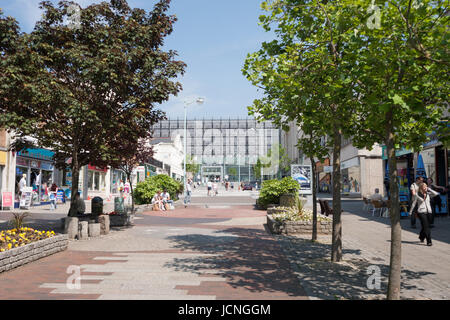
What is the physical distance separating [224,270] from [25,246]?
390cm

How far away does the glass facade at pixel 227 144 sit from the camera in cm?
10275

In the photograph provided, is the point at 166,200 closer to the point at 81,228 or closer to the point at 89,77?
the point at 81,228

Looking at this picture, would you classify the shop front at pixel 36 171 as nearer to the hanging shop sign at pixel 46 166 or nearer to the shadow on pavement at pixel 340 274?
the hanging shop sign at pixel 46 166

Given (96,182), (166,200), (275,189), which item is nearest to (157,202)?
(166,200)

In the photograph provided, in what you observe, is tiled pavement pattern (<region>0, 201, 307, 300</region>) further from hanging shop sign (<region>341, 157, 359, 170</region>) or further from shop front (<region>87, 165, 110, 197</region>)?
hanging shop sign (<region>341, 157, 359, 170</region>)

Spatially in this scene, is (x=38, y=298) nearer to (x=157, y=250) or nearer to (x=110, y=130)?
(x=157, y=250)

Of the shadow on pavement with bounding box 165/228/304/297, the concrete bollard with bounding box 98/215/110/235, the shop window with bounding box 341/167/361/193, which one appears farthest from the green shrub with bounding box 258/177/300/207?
the shop window with bounding box 341/167/361/193

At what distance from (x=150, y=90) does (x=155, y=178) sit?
13.4m

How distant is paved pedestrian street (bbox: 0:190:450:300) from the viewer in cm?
521

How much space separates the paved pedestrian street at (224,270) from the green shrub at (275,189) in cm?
969

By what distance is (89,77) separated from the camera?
9.67 meters

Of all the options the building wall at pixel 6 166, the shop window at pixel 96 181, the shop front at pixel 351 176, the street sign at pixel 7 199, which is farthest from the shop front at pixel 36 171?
the shop front at pixel 351 176

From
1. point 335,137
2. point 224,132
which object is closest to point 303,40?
point 335,137

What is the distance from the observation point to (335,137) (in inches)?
292
